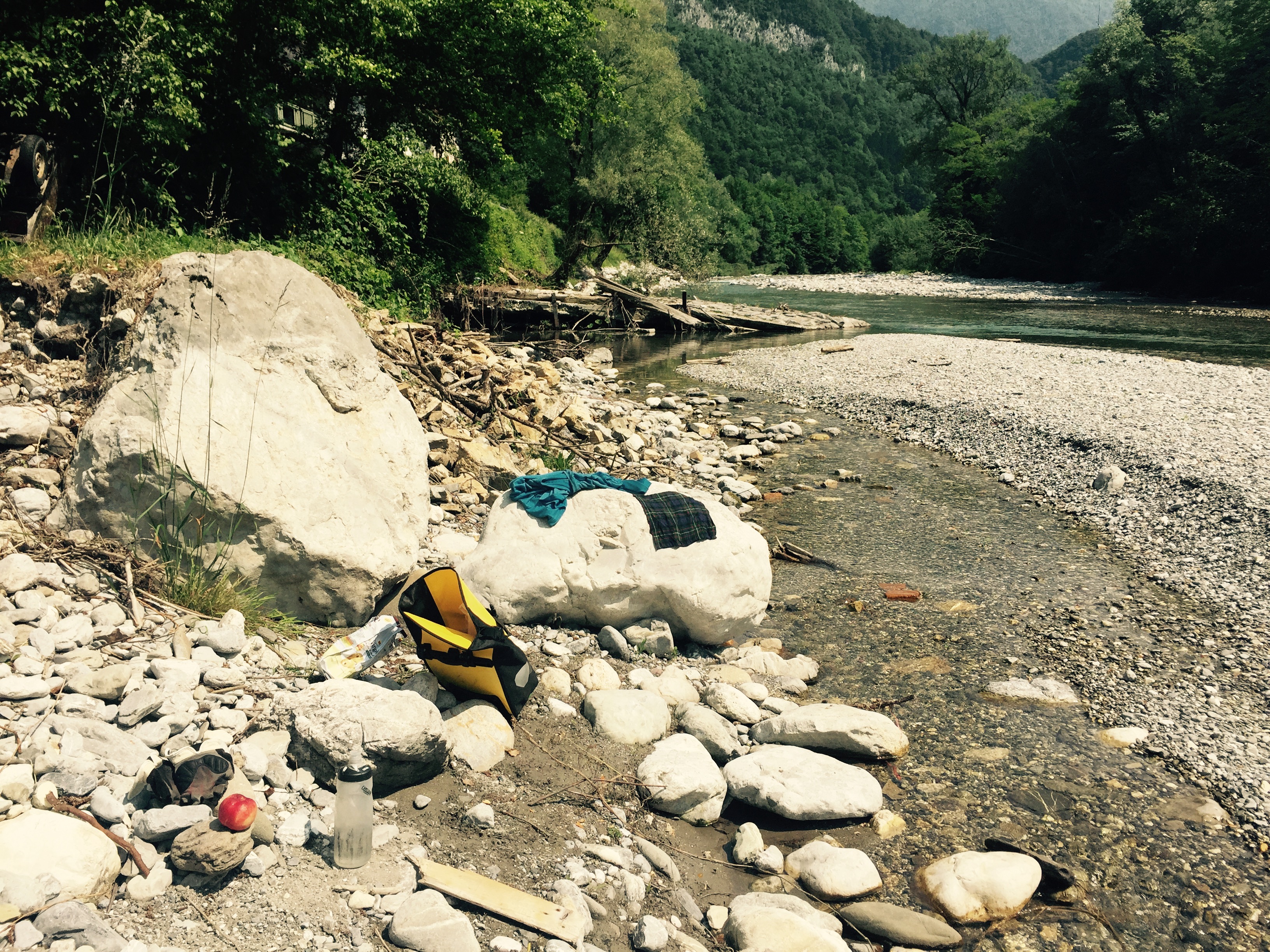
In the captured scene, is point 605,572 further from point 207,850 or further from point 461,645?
point 207,850

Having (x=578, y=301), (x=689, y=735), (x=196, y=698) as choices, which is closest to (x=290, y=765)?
(x=196, y=698)

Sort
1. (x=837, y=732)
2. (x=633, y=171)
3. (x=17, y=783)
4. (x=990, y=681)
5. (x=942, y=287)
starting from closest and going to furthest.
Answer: (x=17, y=783) < (x=837, y=732) < (x=990, y=681) < (x=633, y=171) < (x=942, y=287)

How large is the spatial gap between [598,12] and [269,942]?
117 feet

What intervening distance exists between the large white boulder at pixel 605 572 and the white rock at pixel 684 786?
1.49m

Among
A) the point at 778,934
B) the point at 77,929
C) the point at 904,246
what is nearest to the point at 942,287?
the point at 904,246

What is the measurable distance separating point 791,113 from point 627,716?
169873 mm

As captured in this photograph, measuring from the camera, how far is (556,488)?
582cm

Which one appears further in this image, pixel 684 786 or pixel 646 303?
pixel 646 303

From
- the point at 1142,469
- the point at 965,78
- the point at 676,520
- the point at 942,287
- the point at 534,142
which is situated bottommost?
the point at 676,520

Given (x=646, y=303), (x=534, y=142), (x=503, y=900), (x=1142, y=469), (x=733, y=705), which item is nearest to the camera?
(x=503, y=900)

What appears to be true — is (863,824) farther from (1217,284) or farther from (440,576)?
(1217,284)

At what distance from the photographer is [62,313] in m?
6.41

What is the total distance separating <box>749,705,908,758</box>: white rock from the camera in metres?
4.52

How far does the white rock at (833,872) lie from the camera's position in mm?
3590
